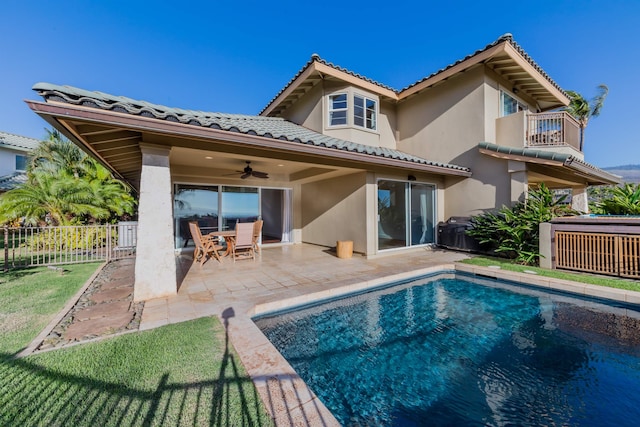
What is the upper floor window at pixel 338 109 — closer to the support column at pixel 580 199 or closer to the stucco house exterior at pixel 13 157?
the support column at pixel 580 199

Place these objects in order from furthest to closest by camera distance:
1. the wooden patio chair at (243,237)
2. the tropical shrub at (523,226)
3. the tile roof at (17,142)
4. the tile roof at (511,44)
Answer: the tile roof at (17,142)
the tile roof at (511,44)
the wooden patio chair at (243,237)
the tropical shrub at (523,226)

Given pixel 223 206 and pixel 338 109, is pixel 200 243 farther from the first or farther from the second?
pixel 338 109

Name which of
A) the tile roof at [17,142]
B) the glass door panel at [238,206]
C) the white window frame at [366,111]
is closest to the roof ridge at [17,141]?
the tile roof at [17,142]

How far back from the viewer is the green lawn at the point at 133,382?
2.16 meters

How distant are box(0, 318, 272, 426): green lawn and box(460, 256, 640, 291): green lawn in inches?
290

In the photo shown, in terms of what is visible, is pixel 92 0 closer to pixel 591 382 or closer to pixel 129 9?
pixel 129 9

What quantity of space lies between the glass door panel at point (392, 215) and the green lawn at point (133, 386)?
7427 millimetres

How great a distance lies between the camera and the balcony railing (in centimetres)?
999

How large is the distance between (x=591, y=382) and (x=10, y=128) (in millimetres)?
37614

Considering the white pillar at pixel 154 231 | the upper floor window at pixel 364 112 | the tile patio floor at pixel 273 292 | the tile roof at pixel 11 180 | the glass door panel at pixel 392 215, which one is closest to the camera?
the tile patio floor at pixel 273 292

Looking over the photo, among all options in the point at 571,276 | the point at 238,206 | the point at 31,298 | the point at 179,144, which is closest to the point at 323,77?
the point at 238,206

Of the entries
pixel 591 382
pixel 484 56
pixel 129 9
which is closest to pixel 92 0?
pixel 129 9

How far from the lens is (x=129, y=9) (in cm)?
1095

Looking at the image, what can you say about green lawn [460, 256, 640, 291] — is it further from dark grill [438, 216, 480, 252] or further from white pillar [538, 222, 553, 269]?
dark grill [438, 216, 480, 252]
